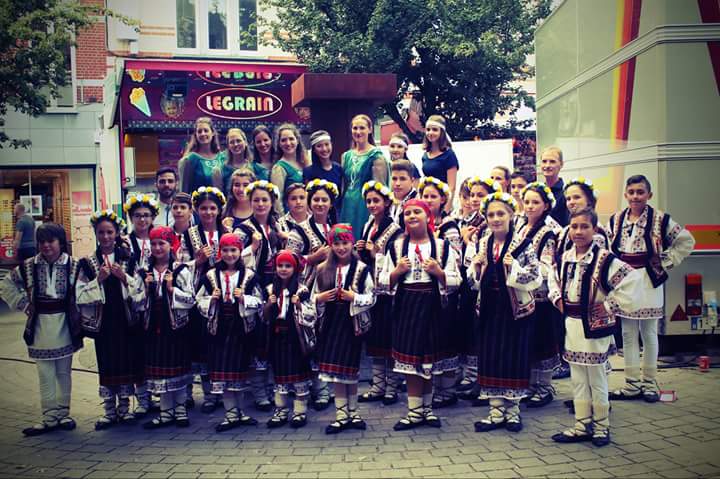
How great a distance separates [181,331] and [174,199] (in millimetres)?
1300

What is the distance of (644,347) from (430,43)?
12172 mm

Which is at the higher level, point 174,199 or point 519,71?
point 519,71

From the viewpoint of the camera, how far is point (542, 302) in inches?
237

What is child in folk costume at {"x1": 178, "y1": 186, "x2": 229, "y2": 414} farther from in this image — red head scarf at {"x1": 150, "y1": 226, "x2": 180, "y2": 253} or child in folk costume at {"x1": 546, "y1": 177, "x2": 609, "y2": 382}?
child in folk costume at {"x1": 546, "y1": 177, "x2": 609, "y2": 382}

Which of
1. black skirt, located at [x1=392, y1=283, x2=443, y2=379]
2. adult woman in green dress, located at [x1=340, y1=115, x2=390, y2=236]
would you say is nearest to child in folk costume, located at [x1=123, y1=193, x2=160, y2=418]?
adult woman in green dress, located at [x1=340, y1=115, x2=390, y2=236]

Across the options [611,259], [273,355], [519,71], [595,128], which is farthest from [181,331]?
[519,71]

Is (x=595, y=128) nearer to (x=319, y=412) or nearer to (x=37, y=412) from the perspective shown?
(x=319, y=412)

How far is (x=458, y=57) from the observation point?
17281mm

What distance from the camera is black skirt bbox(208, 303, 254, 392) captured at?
5703 millimetres

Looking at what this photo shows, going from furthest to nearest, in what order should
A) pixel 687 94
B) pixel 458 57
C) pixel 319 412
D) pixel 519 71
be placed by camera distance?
pixel 519 71 → pixel 458 57 → pixel 687 94 → pixel 319 412

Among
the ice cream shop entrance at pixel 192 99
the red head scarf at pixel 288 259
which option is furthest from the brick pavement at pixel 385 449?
the ice cream shop entrance at pixel 192 99

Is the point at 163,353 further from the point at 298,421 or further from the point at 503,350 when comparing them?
the point at 503,350

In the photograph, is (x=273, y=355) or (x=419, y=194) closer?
(x=273, y=355)

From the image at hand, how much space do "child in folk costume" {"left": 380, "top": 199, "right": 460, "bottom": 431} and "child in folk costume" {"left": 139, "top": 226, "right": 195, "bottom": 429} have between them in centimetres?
174
